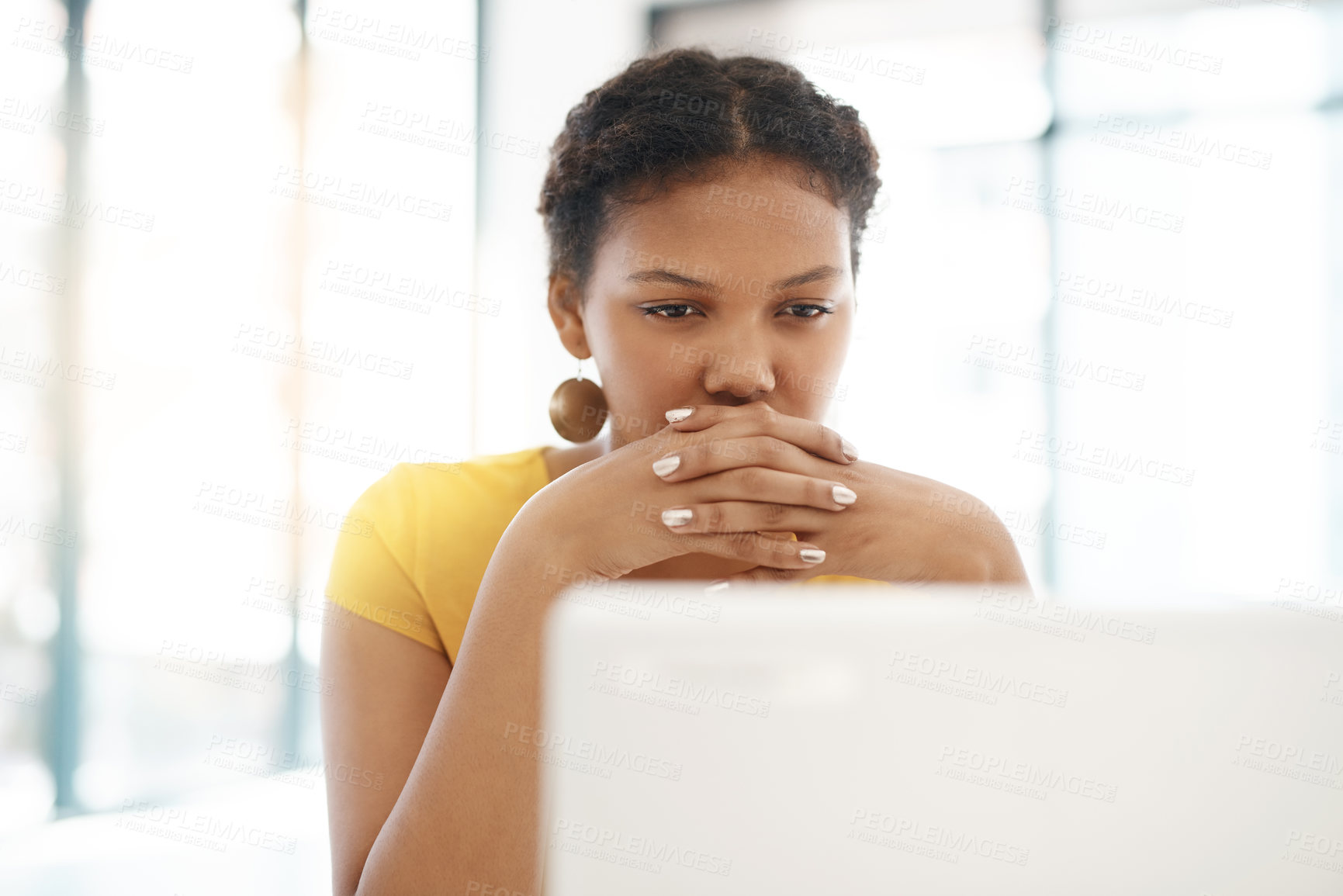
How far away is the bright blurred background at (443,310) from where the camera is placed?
2658 millimetres

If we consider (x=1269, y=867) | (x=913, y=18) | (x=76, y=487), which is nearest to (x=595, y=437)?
(x=1269, y=867)

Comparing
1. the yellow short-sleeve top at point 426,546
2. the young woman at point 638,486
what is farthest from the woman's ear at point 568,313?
the yellow short-sleeve top at point 426,546

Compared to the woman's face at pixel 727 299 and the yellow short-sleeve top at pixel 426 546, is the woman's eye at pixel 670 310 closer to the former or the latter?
the woman's face at pixel 727 299

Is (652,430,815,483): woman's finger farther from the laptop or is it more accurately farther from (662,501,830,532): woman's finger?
the laptop

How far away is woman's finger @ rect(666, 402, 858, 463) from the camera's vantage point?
2.62ft

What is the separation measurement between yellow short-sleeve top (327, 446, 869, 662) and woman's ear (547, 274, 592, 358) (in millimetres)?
179

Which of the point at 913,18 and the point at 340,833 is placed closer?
the point at 340,833

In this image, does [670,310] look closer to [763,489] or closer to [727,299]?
[727,299]

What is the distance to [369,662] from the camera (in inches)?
40.8

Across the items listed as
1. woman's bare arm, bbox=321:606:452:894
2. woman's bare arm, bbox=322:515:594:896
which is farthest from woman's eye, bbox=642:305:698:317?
woman's bare arm, bbox=321:606:452:894

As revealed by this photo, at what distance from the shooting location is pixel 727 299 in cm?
96

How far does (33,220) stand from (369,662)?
A: 2.28 metres

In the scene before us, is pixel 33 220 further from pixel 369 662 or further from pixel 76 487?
pixel 369 662

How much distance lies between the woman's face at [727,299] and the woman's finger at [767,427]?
10 centimetres
